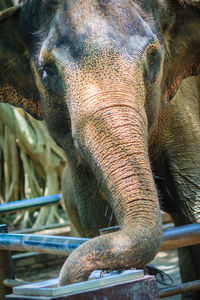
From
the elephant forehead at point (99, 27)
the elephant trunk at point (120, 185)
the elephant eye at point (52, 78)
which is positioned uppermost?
the elephant forehead at point (99, 27)

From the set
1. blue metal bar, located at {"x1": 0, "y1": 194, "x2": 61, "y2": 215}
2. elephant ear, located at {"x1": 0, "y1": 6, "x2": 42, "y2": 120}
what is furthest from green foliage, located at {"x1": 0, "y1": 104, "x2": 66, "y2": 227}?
elephant ear, located at {"x1": 0, "y1": 6, "x2": 42, "y2": 120}

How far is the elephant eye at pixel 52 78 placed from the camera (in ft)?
10.1

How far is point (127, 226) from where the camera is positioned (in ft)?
7.21

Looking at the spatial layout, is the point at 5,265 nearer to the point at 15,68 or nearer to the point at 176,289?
the point at 176,289

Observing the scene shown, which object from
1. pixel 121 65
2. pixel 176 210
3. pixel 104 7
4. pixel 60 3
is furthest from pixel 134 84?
pixel 176 210

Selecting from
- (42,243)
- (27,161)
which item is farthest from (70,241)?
(27,161)

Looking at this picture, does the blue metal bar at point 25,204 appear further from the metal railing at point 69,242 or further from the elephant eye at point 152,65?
the elephant eye at point 152,65

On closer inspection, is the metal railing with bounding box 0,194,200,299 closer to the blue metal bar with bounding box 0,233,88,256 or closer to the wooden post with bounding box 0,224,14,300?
the blue metal bar with bounding box 0,233,88,256

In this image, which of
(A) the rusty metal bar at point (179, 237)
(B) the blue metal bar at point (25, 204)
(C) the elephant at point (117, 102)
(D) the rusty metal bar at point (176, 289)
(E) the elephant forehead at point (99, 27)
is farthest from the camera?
(B) the blue metal bar at point (25, 204)

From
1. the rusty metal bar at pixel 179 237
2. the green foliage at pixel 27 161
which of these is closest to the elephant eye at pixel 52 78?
the rusty metal bar at pixel 179 237

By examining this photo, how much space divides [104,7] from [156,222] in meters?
1.18

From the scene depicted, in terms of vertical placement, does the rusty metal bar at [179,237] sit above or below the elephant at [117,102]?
below

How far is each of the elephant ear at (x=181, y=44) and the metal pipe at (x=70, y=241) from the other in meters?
1.15

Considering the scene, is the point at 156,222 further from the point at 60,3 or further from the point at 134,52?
the point at 60,3
